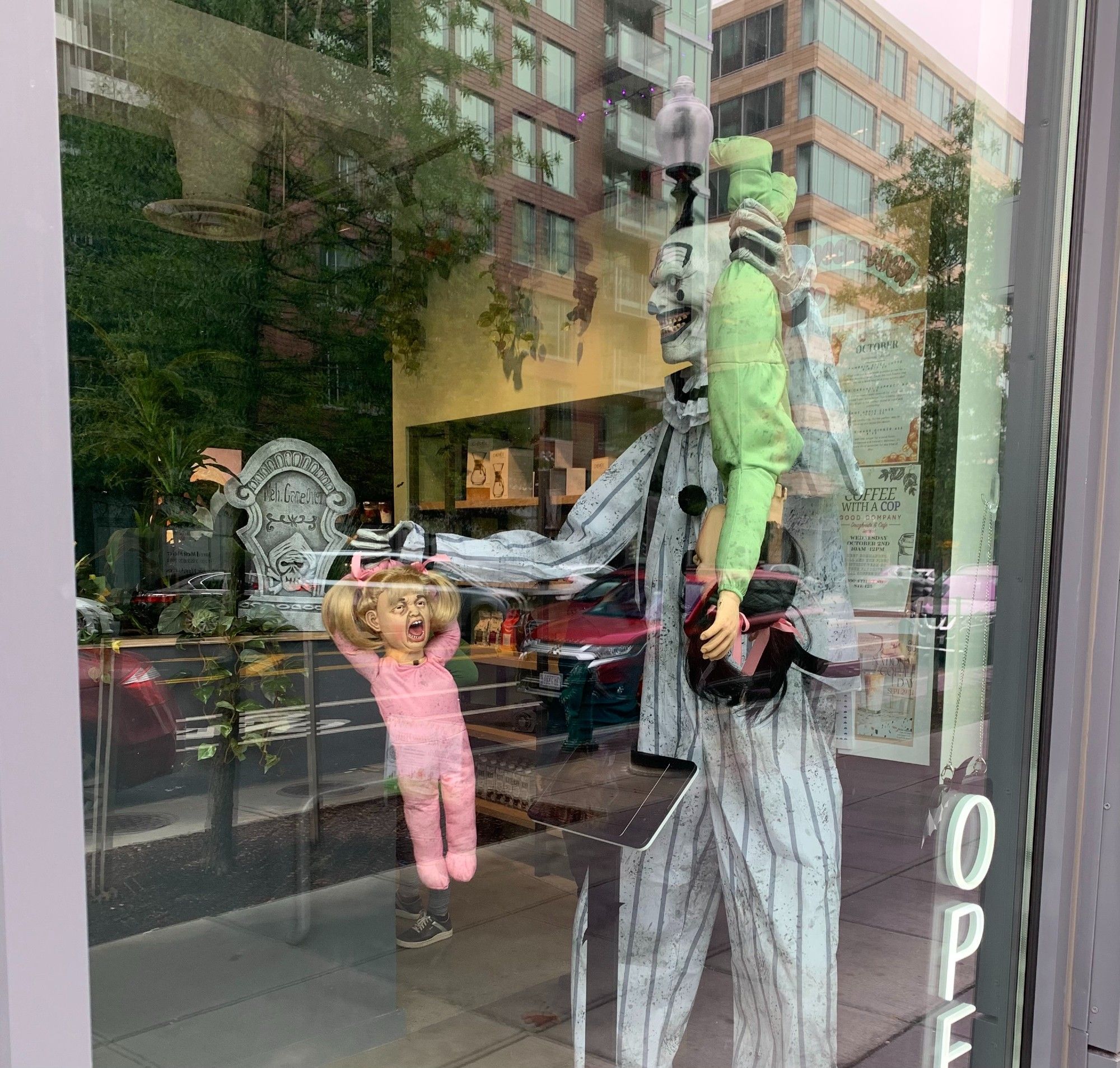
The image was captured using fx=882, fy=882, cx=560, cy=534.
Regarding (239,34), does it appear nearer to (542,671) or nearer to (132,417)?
(132,417)

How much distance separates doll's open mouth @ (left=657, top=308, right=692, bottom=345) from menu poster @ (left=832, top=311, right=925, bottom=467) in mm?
557

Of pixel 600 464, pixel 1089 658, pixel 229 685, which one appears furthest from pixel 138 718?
pixel 1089 658

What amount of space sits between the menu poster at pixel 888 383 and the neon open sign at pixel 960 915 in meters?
0.97

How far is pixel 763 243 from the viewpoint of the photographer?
183cm

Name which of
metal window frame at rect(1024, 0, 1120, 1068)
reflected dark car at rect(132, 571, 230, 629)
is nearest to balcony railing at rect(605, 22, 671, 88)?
metal window frame at rect(1024, 0, 1120, 1068)

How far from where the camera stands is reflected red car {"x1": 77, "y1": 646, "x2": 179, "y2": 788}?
7.43 feet

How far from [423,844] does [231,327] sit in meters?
2.26

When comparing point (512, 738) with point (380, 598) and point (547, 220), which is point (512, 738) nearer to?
point (380, 598)

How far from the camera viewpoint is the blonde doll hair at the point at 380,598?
193 centimetres

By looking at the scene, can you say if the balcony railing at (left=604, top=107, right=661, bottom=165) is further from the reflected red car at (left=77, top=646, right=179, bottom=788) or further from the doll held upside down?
the reflected red car at (left=77, top=646, right=179, bottom=788)

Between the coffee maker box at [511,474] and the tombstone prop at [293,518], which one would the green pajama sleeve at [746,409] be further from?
the coffee maker box at [511,474]

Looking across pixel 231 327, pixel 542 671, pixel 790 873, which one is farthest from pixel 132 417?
pixel 790 873

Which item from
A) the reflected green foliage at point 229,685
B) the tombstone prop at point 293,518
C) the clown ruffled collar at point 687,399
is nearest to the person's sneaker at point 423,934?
the reflected green foliage at point 229,685

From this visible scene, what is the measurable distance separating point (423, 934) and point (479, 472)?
5.80ft
